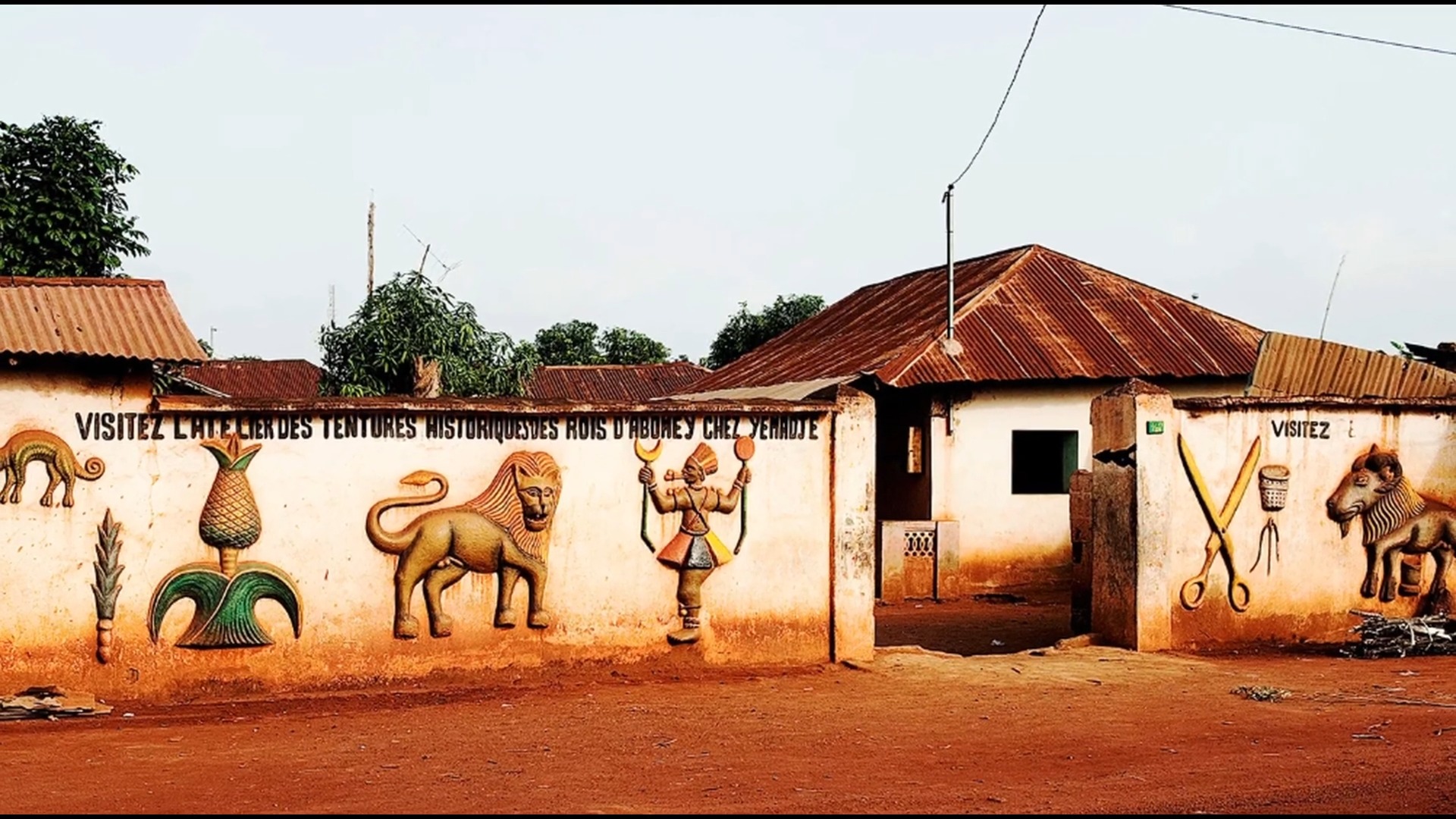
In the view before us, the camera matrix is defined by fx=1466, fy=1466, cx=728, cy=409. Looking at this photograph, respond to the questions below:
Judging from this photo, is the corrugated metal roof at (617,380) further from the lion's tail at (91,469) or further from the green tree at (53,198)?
the lion's tail at (91,469)

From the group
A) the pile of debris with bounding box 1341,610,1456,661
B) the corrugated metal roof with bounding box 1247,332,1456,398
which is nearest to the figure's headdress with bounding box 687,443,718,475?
the pile of debris with bounding box 1341,610,1456,661

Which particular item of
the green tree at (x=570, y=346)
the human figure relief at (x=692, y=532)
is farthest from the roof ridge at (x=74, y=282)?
the green tree at (x=570, y=346)

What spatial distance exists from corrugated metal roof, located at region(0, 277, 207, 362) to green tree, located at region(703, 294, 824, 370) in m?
31.4

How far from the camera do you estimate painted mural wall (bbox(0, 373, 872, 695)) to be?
928 cm

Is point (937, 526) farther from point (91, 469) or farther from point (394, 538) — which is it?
point (91, 469)

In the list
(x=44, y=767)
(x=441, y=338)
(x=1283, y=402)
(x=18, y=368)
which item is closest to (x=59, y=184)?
(x=441, y=338)

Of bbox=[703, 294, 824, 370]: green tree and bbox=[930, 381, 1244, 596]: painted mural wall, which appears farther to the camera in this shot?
bbox=[703, 294, 824, 370]: green tree

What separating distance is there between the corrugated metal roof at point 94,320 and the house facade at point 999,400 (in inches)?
345

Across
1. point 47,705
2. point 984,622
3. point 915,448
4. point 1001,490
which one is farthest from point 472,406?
point 1001,490

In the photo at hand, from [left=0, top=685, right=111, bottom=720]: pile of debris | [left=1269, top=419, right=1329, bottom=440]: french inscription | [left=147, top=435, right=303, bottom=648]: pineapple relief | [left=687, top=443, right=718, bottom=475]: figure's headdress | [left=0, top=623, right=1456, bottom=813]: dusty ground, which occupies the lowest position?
[left=0, top=623, right=1456, bottom=813]: dusty ground

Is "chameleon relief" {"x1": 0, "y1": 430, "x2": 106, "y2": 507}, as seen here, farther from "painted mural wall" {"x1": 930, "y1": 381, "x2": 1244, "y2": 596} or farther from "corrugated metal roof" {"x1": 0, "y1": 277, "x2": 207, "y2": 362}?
"painted mural wall" {"x1": 930, "y1": 381, "x2": 1244, "y2": 596}

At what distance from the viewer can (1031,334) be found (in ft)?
63.1

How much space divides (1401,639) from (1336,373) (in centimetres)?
318

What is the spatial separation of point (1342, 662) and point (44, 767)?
9.31m
